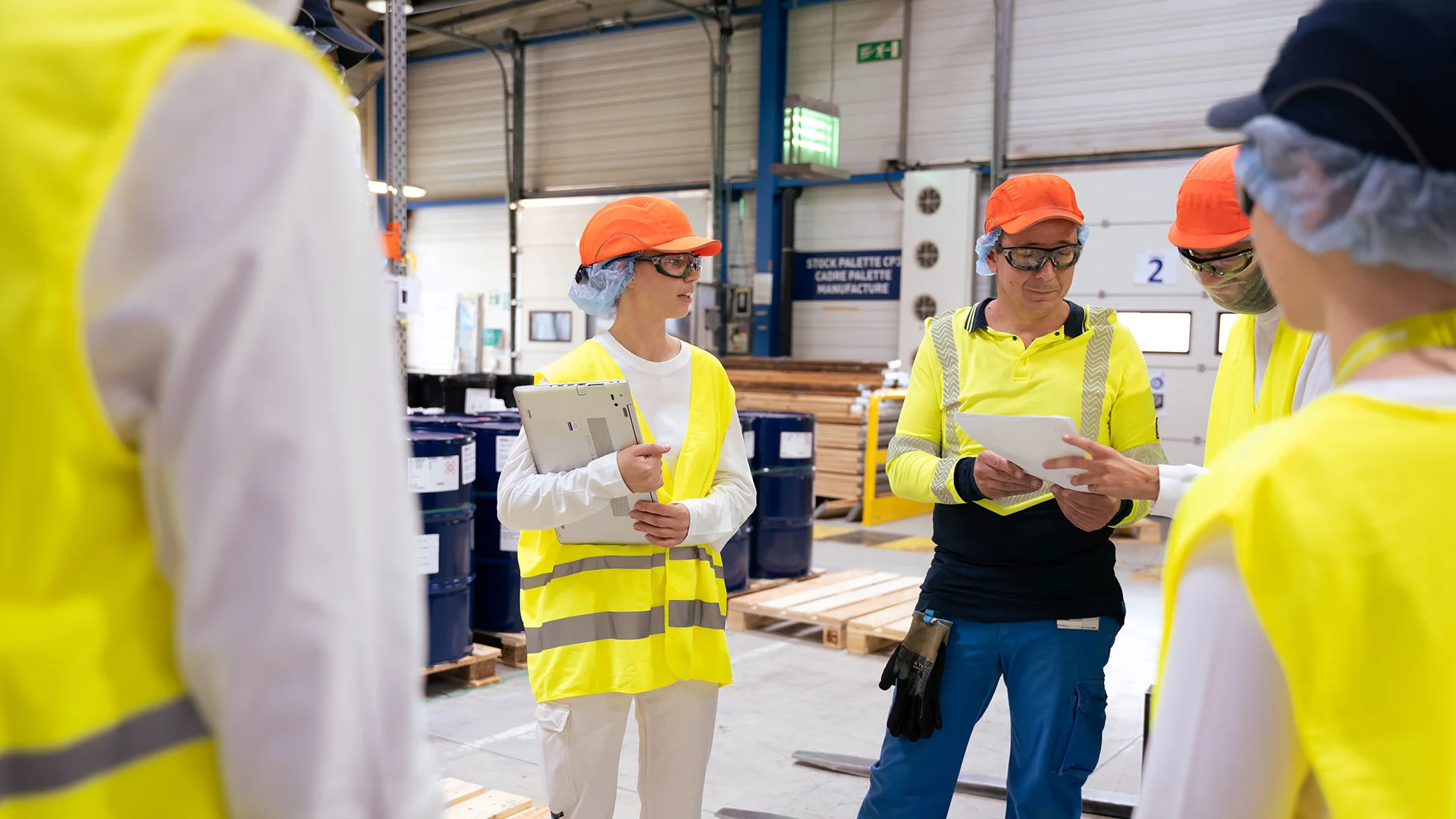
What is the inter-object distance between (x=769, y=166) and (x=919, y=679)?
12.2 metres

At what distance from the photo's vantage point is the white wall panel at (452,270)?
17.9 m

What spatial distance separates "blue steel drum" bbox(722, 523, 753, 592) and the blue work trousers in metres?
4.19

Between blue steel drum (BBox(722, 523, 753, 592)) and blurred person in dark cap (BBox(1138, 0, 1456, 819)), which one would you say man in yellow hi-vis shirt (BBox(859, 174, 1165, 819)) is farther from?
blue steel drum (BBox(722, 523, 753, 592))

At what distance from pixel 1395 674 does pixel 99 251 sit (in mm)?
1163

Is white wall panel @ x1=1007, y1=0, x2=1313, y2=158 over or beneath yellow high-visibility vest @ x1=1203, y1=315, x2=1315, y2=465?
over

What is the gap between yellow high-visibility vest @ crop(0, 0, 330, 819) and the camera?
2.56 feet

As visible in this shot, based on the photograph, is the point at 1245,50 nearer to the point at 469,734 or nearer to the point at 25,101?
the point at 469,734

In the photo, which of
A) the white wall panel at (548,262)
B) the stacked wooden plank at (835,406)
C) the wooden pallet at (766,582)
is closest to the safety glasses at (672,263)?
the wooden pallet at (766,582)

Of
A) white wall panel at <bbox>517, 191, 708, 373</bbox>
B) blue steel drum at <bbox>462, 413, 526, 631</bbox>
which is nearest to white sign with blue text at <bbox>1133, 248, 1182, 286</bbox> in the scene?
white wall panel at <bbox>517, 191, 708, 373</bbox>

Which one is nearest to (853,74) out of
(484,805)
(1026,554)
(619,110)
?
(619,110)

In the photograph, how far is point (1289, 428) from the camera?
3.43ft

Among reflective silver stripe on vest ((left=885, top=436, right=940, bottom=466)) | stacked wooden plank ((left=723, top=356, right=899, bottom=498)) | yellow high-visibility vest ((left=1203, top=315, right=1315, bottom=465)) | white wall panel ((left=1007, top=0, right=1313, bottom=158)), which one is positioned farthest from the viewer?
white wall panel ((left=1007, top=0, right=1313, bottom=158))

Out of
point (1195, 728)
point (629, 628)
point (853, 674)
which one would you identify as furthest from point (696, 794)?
point (853, 674)

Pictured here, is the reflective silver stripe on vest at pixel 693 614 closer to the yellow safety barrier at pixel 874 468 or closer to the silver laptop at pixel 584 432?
the silver laptop at pixel 584 432
